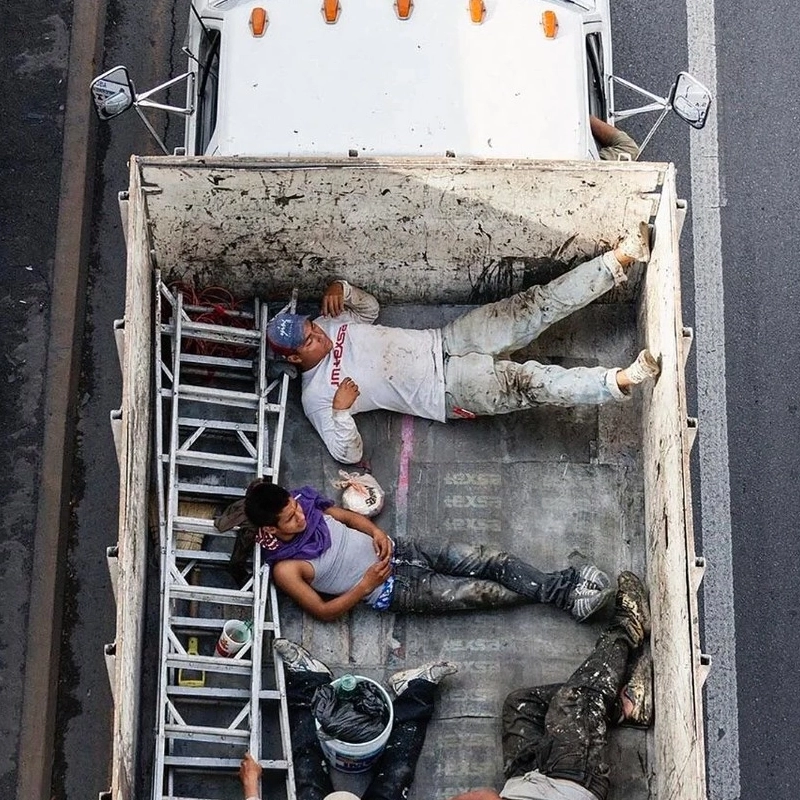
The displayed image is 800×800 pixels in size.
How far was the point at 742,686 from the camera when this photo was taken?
734 cm

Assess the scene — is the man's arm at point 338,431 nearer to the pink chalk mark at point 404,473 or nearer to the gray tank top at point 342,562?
the pink chalk mark at point 404,473

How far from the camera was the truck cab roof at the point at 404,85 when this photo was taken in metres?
6.52

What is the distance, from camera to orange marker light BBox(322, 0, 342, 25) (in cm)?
663

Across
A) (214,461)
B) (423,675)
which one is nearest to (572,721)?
(423,675)

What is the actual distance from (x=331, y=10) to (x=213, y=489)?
8.00 feet

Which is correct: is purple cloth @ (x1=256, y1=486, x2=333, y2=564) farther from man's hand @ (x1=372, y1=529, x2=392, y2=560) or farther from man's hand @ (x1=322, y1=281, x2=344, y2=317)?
man's hand @ (x1=322, y1=281, x2=344, y2=317)

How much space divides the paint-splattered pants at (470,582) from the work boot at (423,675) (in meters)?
0.31

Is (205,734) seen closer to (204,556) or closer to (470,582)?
(204,556)

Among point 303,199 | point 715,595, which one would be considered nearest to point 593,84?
point 303,199

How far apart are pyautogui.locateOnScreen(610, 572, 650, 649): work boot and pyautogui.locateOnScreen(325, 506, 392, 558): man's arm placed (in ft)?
3.69

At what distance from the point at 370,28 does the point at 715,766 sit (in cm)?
428

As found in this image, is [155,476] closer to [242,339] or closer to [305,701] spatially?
[242,339]

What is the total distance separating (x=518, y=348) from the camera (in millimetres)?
6852

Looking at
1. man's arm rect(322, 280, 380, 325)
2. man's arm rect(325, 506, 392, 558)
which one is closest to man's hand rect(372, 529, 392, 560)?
man's arm rect(325, 506, 392, 558)
